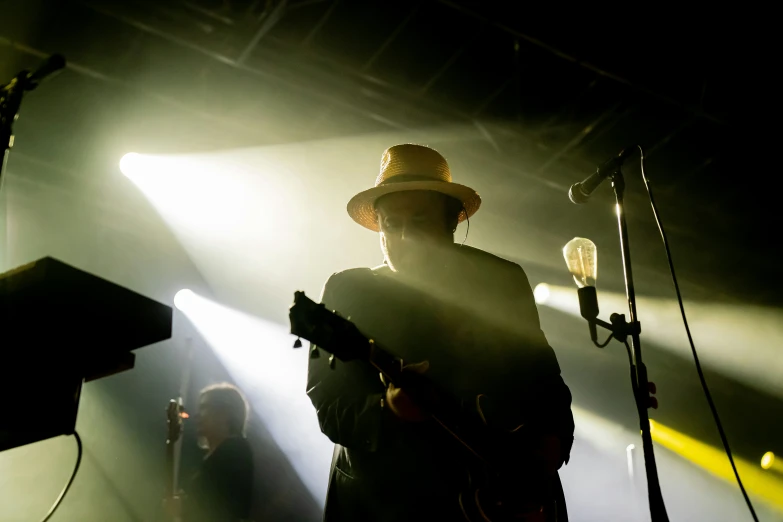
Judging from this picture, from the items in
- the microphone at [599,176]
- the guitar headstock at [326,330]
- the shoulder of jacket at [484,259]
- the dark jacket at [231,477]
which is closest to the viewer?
the guitar headstock at [326,330]

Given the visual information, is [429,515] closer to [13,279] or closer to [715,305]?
[13,279]

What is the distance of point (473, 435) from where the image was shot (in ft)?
5.20

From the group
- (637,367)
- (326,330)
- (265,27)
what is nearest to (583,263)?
(637,367)

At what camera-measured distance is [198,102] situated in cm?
405

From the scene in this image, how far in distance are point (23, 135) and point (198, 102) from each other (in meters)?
1.54

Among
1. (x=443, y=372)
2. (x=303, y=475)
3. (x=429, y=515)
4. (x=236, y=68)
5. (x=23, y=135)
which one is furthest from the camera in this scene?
(x=303, y=475)

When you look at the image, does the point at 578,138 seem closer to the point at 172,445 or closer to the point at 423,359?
the point at 423,359

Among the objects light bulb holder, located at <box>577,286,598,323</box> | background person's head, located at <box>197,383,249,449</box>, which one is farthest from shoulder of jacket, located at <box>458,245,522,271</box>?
background person's head, located at <box>197,383,249,449</box>

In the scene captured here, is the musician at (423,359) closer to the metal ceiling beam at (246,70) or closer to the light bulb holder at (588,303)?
the light bulb holder at (588,303)

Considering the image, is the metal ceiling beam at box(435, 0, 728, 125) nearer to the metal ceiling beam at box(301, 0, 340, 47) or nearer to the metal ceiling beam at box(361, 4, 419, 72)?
the metal ceiling beam at box(361, 4, 419, 72)

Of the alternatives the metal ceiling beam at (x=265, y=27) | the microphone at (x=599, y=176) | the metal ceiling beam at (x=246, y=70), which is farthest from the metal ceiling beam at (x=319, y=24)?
the microphone at (x=599, y=176)

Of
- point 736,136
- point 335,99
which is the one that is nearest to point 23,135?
point 335,99

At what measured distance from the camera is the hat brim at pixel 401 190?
2127mm

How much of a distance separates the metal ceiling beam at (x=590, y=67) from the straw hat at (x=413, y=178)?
4.93 ft
